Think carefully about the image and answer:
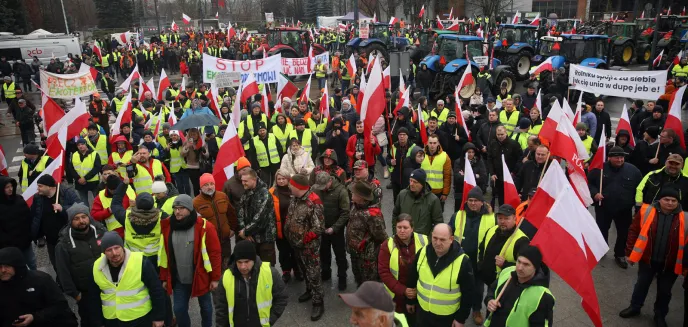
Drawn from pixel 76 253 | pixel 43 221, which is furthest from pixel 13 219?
pixel 76 253

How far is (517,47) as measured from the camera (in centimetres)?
2005

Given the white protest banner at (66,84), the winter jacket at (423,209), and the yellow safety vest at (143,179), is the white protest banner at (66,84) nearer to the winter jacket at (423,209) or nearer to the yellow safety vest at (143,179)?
the yellow safety vest at (143,179)

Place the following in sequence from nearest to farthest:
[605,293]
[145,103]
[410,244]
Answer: [410,244], [605,293], [145,103]

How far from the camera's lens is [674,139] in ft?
23.3

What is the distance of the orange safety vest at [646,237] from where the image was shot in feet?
15.6

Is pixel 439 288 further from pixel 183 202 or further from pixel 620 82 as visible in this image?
pixel 620 82

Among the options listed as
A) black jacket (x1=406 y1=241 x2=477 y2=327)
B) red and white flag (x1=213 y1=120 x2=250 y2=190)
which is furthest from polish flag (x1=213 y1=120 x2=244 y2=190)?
black jacket (x1=406 y1=241 x2=477 y2=327)

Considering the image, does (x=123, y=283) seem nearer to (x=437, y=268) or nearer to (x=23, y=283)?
(x=23, y=283)

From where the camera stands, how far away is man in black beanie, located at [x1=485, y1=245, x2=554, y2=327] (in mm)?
3428

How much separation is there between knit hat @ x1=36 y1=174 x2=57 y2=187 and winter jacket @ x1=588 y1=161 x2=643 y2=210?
21.9ft

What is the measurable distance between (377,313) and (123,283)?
250 cm

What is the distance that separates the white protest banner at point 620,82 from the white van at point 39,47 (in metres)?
24.9

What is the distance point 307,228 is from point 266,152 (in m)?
3.64

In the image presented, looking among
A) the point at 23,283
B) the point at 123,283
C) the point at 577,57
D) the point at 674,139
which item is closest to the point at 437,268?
the point at 123,283
